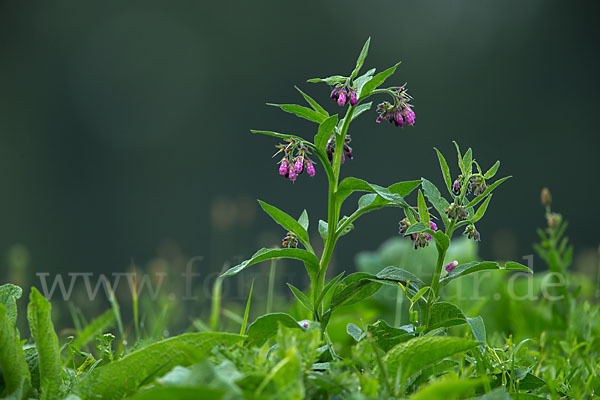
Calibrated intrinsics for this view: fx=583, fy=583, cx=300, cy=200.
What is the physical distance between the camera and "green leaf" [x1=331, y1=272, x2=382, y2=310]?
905mm

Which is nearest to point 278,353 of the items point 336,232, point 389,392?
point 389,392

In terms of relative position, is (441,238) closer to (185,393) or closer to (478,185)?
(478,185)

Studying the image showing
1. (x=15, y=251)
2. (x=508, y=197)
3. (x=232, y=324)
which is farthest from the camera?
(x=508, y=197)

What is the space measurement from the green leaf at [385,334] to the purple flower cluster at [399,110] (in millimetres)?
319

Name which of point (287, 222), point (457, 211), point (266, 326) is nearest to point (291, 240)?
point (287, 222)

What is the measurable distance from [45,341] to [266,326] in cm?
30

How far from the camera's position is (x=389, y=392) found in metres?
0.70

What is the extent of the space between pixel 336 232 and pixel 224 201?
178cm

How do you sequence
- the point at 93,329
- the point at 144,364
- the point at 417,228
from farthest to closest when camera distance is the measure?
the point at 93,329
the point at 417,228
the point at 144,364

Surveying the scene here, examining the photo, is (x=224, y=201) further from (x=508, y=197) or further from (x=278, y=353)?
(x=508, y=197)

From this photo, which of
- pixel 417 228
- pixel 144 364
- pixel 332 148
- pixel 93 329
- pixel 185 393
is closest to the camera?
pixel 185 393

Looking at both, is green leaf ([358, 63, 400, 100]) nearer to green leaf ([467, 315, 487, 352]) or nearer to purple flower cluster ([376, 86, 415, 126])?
purple flower cluster ([376, 86, 415, 126])

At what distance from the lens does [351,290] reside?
91cm

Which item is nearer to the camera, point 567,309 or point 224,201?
point 567,309
